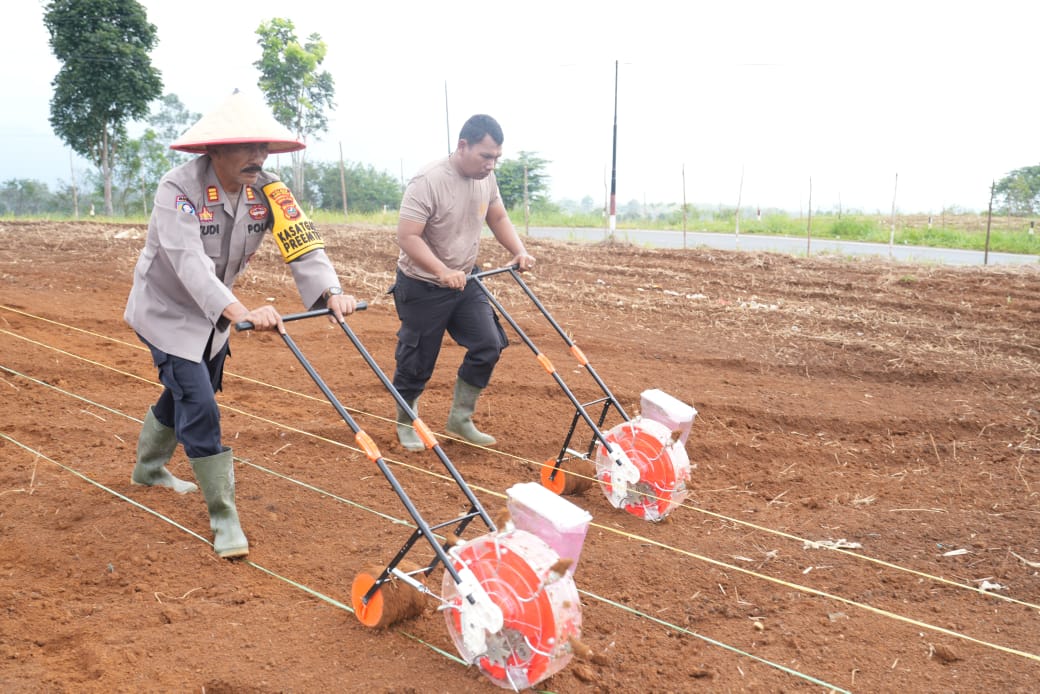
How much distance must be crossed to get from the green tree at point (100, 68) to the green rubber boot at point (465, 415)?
25.7 meters

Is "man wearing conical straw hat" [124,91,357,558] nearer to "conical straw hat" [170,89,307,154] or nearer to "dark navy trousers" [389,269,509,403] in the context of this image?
"conical straw hat" [170,89,307,154]

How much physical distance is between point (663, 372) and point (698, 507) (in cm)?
264

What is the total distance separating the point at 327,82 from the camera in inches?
1294

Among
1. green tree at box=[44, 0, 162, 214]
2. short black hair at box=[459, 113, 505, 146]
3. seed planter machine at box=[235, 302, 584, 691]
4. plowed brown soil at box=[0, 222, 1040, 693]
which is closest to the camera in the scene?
seed planter machine at box=[235, 302, 584, 691]

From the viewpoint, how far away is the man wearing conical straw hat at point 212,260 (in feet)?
11.4

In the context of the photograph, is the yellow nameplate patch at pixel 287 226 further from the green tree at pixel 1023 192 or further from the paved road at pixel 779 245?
the green tree at pixel 1023 192

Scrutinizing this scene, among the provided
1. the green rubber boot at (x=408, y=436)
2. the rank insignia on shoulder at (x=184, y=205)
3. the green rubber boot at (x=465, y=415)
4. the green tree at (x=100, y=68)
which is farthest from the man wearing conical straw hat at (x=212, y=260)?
the green tree at (x=100, y=68)

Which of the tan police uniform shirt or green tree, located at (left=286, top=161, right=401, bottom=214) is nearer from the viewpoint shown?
the tan police uniform shirt

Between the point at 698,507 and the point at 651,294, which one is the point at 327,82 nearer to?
the point at 651,294

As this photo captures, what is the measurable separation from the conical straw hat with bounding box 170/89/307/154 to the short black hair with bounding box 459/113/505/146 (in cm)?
122

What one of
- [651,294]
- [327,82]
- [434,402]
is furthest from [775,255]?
[327,82]

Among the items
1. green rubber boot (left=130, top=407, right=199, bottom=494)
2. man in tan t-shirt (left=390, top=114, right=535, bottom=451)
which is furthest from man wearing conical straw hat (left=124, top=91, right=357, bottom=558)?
man in tan t-shirt (left=390, top=114, right=535, bottom=451)

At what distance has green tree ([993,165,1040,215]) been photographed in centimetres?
2959

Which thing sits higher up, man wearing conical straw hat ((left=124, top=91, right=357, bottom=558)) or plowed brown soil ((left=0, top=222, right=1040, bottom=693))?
man wearing conical straw hat ((left=124, top=91, right=357, bottom=558))
